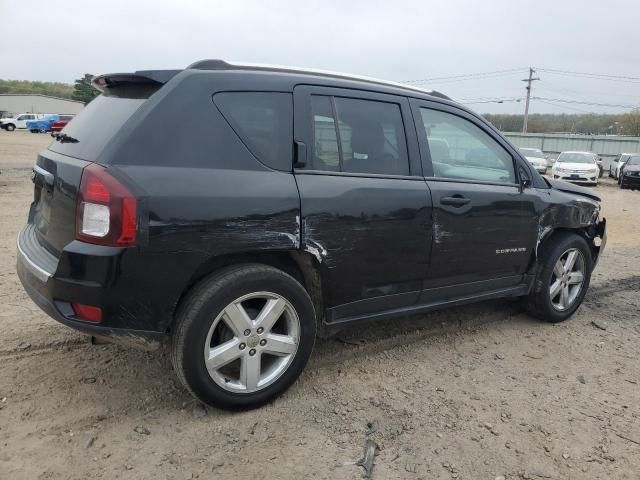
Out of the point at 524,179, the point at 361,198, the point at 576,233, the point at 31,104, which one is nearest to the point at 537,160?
the point at 576,233

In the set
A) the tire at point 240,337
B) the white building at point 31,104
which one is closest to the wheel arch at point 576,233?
the tire at point 240,337

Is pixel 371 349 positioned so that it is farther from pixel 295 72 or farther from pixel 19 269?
pixel 19 269

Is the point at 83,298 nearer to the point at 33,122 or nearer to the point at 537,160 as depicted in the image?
the point at 537,160

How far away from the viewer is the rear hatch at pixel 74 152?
2570mm

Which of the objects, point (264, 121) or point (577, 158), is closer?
point (264, 121)

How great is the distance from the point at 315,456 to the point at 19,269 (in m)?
1.98

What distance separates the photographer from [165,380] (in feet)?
10.4

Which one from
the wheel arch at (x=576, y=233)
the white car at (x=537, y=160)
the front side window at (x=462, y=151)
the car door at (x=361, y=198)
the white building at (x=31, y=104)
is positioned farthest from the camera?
the white building at (x=31, y=104)

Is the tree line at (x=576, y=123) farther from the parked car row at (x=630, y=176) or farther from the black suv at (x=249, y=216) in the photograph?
the black suv at (x=249, y=216)

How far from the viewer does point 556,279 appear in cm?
445

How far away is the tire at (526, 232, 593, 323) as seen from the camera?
14.1 feet

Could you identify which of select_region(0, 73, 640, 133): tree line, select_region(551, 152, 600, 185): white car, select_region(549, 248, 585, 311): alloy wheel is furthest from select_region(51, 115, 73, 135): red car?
select_region(551, 152, 600, 185): white car

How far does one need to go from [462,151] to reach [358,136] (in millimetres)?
1024

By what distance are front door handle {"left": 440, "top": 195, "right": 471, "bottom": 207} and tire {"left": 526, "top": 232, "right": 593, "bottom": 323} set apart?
3.90 feet
